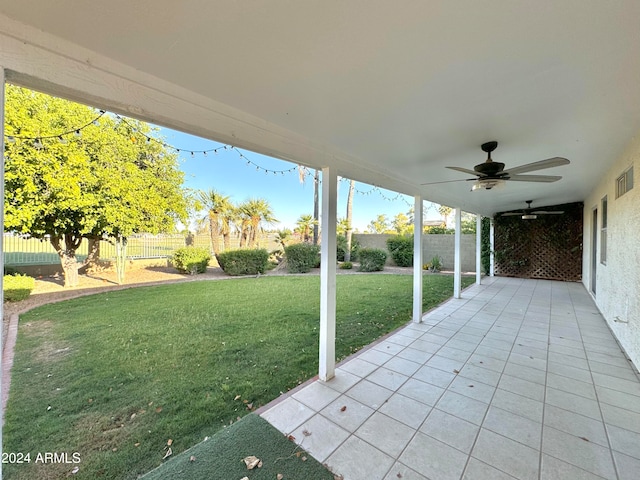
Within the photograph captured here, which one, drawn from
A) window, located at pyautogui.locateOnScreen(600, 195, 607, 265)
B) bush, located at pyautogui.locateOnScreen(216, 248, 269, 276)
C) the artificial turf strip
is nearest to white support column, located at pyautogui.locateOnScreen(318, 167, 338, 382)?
the artificial turf strip

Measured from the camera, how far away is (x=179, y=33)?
121cm

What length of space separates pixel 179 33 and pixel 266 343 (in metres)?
3.26

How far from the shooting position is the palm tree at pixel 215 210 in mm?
10016

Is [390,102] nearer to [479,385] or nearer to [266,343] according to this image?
[479,385]

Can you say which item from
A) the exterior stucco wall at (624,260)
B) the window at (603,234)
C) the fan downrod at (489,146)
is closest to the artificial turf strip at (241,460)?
the fan downrod at (489,146)

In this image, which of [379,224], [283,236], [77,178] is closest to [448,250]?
[283,236]

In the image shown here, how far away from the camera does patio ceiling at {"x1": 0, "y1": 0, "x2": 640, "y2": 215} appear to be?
3.64ft

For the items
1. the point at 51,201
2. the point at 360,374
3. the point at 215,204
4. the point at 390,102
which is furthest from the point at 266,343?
the point at 215,204

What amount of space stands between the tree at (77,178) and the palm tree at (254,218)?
271 centimetres

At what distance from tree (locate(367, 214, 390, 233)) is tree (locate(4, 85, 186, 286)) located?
13513 mm

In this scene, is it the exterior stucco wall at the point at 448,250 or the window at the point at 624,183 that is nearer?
the window at the point at 624,183

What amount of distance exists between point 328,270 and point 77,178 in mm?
6259

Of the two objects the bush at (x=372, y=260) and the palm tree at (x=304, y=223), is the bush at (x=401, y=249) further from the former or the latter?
the palm tree at (x=304, y=223)

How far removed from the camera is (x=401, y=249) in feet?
37.2
